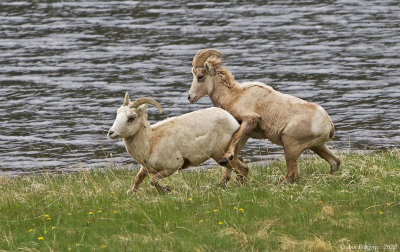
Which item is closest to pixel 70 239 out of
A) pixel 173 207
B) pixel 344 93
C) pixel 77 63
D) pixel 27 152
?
pixel 173 207

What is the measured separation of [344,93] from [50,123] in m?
7.84

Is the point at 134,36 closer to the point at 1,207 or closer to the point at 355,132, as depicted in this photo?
the point at 355,132

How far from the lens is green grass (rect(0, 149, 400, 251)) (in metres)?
10.7

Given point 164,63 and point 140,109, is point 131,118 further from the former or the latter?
point 164,63

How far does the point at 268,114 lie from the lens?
1430cm

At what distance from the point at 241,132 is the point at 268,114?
58 cm

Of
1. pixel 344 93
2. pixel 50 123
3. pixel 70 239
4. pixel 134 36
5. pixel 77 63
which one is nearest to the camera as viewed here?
pixel 70 239

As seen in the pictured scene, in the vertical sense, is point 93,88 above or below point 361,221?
below

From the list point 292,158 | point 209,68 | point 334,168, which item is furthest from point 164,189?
point 334,168

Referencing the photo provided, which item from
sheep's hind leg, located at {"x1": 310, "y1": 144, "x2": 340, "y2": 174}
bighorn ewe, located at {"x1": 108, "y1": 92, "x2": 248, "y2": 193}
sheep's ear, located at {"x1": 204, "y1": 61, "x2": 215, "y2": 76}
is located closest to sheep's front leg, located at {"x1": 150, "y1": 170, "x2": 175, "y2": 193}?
bighorn ewe, located at {"x1": 108, "y1": 92, "x2": 248, "y2": 193}

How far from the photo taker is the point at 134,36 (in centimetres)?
3269

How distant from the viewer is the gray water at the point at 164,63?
70.3 ft

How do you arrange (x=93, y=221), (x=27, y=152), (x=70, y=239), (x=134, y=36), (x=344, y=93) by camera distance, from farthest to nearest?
(x=134, y=36) → (x=344, y=93) → (x=27, y=152) → (x=93, y=221) → (x=70, y=239)

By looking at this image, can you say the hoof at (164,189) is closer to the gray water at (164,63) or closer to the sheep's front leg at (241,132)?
the sheep's front leg at (241,132)
